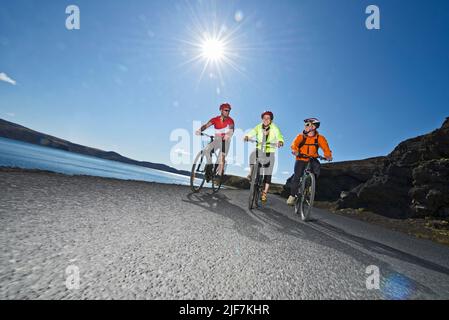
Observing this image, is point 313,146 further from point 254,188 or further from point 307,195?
point 254,188

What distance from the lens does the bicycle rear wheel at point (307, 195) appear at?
5.82m

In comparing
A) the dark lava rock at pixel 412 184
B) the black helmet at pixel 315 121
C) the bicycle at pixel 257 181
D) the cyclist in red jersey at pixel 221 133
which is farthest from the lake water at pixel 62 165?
the dark lava rock at pixel 412 184

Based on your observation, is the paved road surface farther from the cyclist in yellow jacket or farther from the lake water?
the lake water

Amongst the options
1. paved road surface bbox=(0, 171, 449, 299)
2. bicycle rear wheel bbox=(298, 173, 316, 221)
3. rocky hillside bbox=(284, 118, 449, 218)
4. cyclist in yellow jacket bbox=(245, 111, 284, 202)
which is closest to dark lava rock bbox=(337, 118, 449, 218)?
rocky hillside bbox=(284, 118, 449, 218)

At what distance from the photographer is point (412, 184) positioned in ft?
40.9

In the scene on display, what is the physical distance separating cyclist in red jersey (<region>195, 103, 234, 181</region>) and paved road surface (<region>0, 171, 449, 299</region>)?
13.1 feet

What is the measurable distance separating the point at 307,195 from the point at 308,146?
1.47 m

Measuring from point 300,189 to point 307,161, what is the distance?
2.94 feet

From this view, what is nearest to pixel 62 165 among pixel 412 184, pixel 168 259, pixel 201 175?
pixel 201 175

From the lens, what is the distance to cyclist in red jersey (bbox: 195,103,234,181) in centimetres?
770

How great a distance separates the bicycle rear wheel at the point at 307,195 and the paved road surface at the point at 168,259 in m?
1.92

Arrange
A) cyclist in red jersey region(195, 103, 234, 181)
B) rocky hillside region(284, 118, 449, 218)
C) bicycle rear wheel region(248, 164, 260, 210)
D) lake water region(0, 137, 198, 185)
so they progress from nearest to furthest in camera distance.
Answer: bicycle rear wheel region(248, 164, 260, 210)
cyclist in red jersey region(195, 103, 234, 181)
rocky hillside region(284, 118, 449, 218)
lake water region(0, 137, 198, 185)
